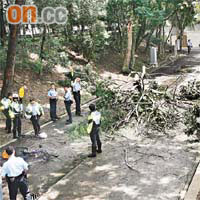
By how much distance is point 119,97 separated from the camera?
1514cm

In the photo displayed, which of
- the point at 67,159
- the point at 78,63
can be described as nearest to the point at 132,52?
the point at 78,63

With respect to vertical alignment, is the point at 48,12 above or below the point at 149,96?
above

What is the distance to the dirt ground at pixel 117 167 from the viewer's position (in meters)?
A: 8.71

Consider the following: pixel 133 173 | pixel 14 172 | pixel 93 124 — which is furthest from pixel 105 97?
pixel 14 172

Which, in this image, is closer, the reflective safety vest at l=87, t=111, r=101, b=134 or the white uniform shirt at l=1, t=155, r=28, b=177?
the white uniform shirt at l=1, t=155, r=28, b=177

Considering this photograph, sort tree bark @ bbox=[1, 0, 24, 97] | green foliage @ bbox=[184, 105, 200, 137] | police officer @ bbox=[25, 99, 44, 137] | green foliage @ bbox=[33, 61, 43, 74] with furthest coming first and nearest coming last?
1. green foliage @ bbox=[33, 61, 43, 74]
2. tree bark @ bbox=[1, 0, 24, 97]
3. police officer @ bbox=[25, 99, 44, 137]
4. green foliage @ bbox=[184, 105, 200, 137]

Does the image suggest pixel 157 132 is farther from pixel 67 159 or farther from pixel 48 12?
pixel 48 12

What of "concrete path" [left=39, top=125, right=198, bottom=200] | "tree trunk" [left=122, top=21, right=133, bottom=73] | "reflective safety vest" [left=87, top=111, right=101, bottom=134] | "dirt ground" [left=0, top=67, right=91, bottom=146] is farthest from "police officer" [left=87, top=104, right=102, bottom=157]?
"tree trunk" [left=122, top=21, right=133, bottom=73]

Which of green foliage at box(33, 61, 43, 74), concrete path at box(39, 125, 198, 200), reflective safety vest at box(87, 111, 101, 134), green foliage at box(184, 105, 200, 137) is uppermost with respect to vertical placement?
green foliage at box(33, 61, 43, 74)

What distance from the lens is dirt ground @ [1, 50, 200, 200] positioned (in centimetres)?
871

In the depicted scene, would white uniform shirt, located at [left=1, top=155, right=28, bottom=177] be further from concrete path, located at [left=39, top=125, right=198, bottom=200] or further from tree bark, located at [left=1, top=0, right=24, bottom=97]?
tree bark, located at [left=1, top=0, right=24, bottom=97]

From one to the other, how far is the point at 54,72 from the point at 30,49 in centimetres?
A: 207

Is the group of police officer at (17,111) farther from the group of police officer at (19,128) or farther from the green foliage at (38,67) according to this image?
the green foliage at (38,67)

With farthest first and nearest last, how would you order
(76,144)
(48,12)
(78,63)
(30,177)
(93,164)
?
1. (78,63)
2. (48,12)
3. (76,144)
4. (93,164)
5. (30,177)
